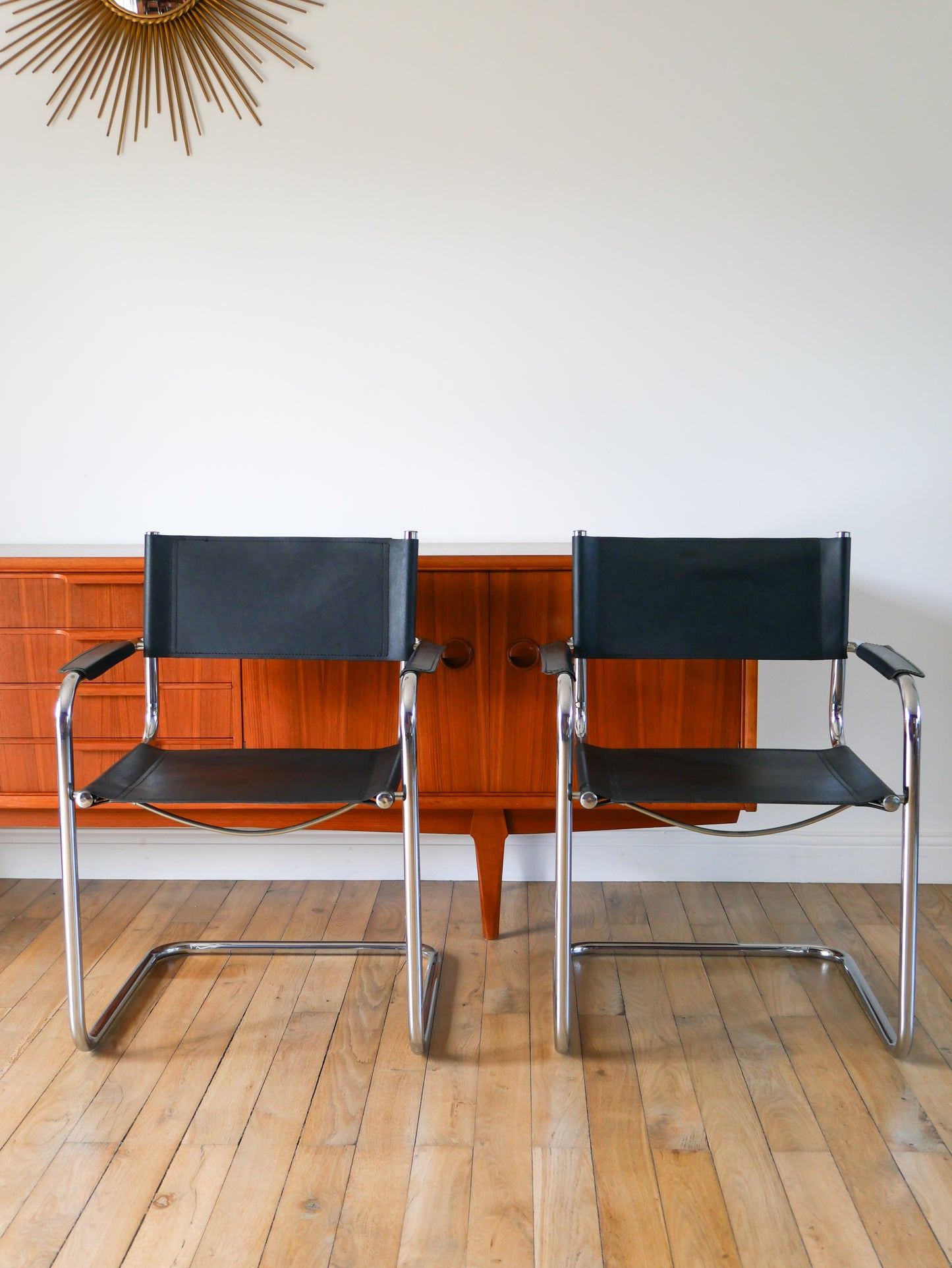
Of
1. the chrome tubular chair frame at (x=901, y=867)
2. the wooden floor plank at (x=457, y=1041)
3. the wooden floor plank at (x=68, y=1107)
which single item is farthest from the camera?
the chrome tubular chair frame at (x=901, y=867)

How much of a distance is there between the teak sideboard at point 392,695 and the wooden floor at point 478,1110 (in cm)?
34

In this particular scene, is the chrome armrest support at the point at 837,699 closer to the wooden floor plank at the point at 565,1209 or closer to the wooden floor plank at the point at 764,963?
the wooden floor plank at the point at 764,963

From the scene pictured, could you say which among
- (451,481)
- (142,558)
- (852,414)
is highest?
(852,414)

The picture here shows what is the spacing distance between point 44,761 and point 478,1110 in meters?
1.19

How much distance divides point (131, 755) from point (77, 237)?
1314 mm

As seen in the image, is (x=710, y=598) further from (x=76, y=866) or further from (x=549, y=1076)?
(x=76, y=866)

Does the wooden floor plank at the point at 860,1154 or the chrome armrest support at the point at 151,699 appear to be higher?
the chrome armrest support at the point at 151,699

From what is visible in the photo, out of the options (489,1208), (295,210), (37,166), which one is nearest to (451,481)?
(295,210)

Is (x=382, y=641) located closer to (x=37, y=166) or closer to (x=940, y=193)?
(x=37, y=166)

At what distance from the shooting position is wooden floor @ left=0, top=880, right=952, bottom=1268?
1265 mm

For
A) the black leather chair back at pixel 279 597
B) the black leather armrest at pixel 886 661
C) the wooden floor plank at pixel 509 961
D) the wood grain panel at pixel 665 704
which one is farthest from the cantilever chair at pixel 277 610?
the black leather armrest at pixel 886 661

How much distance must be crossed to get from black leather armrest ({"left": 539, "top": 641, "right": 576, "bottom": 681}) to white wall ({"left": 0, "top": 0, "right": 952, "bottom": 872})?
614mm

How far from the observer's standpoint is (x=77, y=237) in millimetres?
2340

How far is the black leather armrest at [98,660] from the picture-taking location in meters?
1.67
